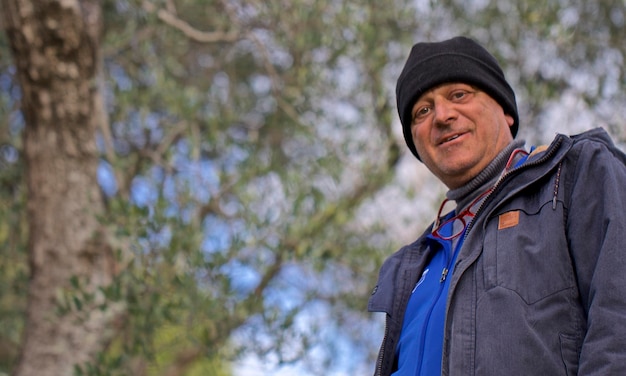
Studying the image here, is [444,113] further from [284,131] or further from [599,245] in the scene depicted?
[284,131]

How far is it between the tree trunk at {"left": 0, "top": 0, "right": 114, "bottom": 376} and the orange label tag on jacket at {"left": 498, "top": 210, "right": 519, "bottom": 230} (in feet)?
10.7

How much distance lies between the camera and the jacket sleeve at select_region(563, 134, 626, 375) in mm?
1654

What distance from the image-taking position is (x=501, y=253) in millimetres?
1928

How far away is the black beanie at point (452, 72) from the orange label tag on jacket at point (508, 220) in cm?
62

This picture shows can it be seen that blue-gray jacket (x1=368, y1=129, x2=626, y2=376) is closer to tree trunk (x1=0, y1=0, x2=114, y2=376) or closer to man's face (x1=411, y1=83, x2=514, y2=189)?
man's face (x1=411, y1=83, x2=514, y2=189)

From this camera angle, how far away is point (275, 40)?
6.33 m

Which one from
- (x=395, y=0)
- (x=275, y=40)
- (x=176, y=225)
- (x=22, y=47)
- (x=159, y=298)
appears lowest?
(x=159, y=298)

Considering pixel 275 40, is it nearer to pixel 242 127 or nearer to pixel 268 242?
pixel 242 127

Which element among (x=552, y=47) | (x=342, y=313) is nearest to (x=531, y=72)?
(x=552, y=47)

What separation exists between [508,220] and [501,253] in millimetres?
104

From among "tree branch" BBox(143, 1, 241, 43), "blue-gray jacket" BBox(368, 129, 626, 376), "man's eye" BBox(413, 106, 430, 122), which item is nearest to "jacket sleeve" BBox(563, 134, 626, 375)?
"blue-gray jacket" BBox(368, 129, 626, 376)

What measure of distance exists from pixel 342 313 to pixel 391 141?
1.57 metres

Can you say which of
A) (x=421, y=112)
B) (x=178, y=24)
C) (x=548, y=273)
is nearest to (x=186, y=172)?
(x=178, y=24)

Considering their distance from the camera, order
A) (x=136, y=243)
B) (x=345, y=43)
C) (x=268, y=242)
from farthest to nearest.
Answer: (x=345, y=43) → (x=268, y=242) → (x=136, y=243)
